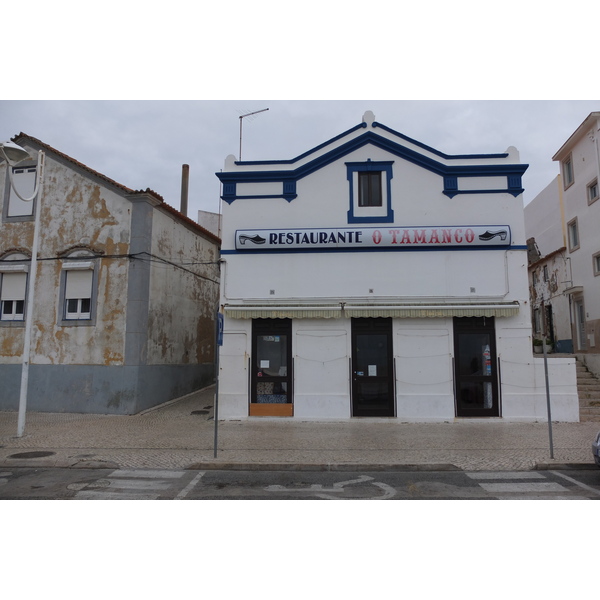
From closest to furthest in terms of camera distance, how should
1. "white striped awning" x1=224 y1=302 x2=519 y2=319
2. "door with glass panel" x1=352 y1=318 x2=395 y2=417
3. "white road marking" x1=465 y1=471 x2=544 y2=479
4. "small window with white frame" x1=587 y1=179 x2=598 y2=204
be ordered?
"white road marking" x1=465 y1=471 x2=544 y2=479, "white striped awning" x1=224 y1=302 x2=519 y2=319, "door with glass panel" x1=352 y1=318 x2=395 y2=417, "small window with white frame" x1=587 y1=179 x2=598 y2=204

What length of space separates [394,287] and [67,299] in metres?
10.2

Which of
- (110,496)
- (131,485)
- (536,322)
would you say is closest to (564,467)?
(131,485)

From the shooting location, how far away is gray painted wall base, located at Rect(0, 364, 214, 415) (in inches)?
598

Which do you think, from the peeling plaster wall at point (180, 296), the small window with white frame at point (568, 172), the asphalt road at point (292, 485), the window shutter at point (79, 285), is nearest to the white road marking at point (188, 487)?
the asphalt road at point (292, 485)

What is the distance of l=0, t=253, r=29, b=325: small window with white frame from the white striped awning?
726 cm

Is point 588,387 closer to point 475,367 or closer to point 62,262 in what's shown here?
point 475,367

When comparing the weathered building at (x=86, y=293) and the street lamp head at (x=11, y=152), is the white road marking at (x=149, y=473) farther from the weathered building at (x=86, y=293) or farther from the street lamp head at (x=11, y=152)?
the weathered building at (x=86, y=293)

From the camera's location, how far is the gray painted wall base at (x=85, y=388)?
15.2 m

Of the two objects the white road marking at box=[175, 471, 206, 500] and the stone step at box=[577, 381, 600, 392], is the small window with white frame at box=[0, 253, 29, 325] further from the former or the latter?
the stone step at box=[577, 381, 600, 392]

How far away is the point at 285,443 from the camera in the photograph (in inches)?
424

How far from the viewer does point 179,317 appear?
18.2 m

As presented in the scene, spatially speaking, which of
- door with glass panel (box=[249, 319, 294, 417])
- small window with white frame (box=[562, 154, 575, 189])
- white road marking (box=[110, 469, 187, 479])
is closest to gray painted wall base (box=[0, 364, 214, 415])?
door with glass panel (box=[249, 319, 294, 417])

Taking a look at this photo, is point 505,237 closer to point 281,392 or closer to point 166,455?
point 281,392

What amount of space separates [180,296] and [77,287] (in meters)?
3.59
